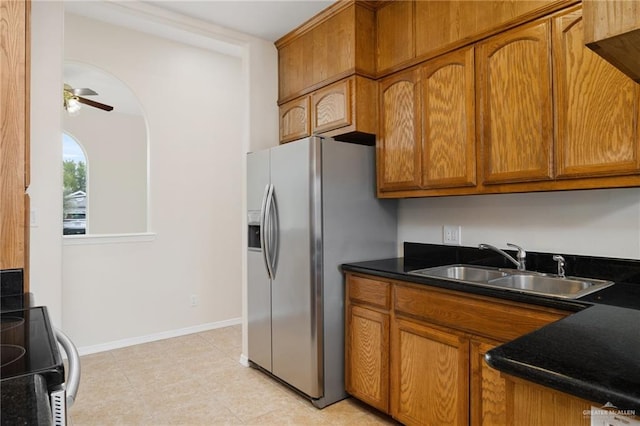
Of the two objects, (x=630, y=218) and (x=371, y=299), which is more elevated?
(x=630, y=218)

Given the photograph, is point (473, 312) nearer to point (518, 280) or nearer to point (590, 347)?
point (518, 280)

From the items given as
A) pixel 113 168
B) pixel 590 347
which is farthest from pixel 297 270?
pixel 113 168

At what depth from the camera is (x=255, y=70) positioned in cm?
321

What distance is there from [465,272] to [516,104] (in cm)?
104

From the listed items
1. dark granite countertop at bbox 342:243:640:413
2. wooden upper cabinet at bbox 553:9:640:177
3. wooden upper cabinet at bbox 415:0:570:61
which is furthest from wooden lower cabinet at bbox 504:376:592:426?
wooden upper cabinet at bbox 415:0:570:61

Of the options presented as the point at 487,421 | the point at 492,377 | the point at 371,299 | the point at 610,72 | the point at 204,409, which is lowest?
Result: the point at 204,409

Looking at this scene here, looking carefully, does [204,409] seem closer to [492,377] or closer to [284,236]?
[284,236]

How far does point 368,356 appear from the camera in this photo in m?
2.35

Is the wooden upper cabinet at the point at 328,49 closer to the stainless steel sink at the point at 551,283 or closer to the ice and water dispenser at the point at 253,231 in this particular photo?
the ice and water dispenser at the point at 253,231

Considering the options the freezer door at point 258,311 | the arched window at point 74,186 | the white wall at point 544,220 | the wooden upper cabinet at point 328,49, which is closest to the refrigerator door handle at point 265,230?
the freezer door at point 258,311

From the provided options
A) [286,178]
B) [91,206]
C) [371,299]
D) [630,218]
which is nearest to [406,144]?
[286,178]

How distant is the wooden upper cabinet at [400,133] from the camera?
7.91ft

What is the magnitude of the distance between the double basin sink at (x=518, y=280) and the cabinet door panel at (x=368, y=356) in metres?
0.43

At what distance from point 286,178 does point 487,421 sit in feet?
5.91
